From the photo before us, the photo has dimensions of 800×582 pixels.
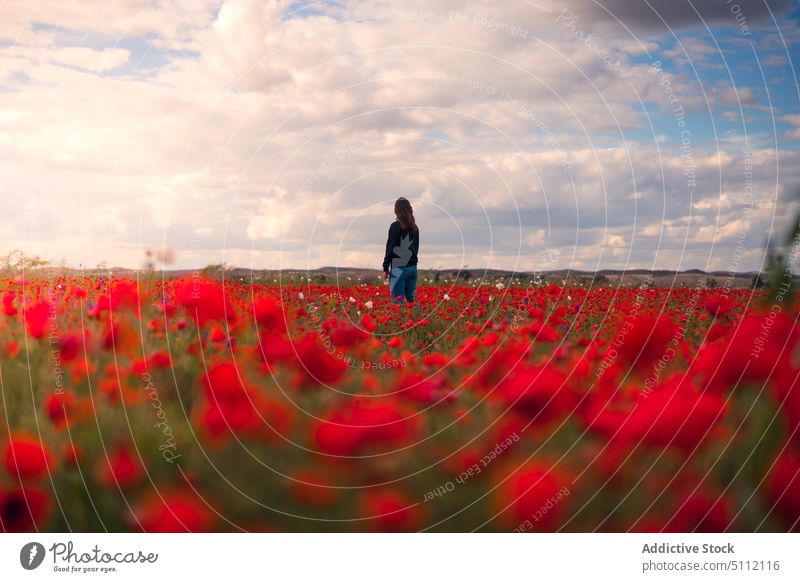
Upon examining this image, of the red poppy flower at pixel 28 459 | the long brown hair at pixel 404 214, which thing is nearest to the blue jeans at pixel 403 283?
the long brown hair at pixel 404 214

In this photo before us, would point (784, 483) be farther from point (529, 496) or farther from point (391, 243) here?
point (391, 243)

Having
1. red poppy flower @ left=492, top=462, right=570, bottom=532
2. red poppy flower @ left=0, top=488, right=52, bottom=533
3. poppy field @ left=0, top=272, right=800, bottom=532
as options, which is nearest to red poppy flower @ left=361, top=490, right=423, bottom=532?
poppy field @ left=0, top=272, right=800, bottom=532

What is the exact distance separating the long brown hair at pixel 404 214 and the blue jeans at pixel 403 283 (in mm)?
415

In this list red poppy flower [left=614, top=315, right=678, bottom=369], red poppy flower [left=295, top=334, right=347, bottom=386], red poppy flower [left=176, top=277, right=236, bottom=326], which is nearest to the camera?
red poppy flower [left=295, top=334, right=347, bottom=386]

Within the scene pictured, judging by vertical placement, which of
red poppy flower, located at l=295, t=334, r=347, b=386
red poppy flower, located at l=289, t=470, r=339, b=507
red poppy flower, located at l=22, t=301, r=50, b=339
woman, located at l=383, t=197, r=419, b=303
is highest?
woman, located at l=383, t=197, r=419, b=303

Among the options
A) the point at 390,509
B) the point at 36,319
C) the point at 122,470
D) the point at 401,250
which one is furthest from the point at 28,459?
the point at 401,250

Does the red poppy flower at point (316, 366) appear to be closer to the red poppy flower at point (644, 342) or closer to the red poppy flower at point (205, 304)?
the red poppy flower at point (205, 304)

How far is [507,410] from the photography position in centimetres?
177

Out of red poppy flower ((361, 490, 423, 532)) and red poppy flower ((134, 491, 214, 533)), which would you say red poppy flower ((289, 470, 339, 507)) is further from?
red poppy flower ((134, 491, 214, 533))

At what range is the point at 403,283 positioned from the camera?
8062 mm

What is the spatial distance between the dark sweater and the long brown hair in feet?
0.18

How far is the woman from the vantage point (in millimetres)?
7891

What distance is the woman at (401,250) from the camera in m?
7.89

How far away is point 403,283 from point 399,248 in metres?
0.39
